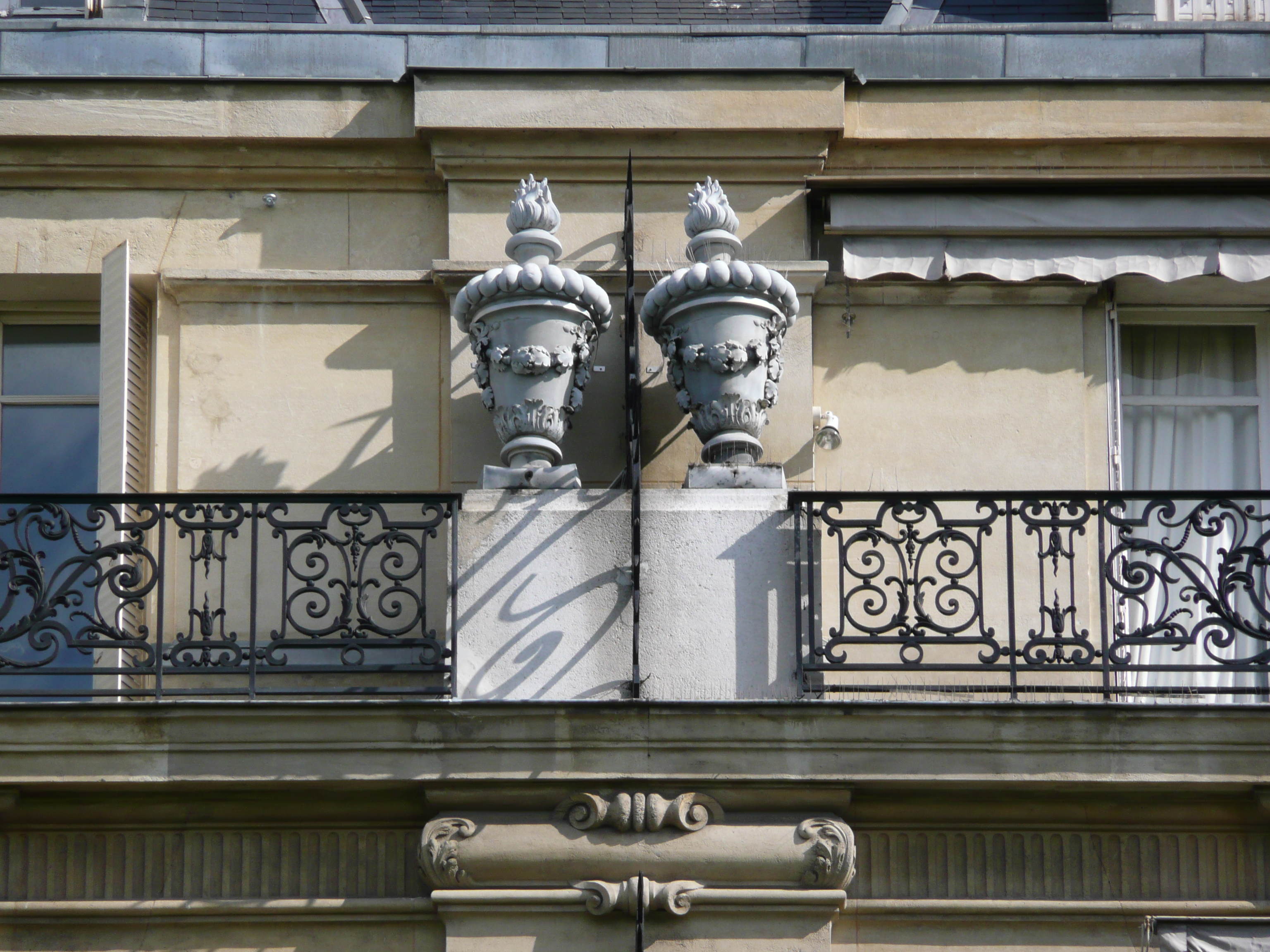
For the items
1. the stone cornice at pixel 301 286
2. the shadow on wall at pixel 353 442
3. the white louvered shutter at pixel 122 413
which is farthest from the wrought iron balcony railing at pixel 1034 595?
the white louvered shutter at pixel 122 413

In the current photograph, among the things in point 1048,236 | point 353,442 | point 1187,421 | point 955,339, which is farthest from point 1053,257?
point 353,442

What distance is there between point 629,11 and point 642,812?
14.8 ft

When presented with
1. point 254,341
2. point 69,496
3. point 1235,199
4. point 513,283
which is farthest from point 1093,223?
point 69,496

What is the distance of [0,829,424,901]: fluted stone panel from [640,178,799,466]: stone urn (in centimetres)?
220

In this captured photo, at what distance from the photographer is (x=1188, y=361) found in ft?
37.2

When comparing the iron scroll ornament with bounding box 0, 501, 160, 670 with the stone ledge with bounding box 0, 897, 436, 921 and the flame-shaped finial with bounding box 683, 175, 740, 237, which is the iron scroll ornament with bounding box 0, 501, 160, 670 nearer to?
the stone ledge with bounding box 0, 897, 436, 921

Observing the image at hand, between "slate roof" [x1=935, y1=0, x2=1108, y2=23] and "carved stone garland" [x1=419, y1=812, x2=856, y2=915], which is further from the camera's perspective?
"slate roof" [x1=935, y1=0, x2=1108, y2=23]

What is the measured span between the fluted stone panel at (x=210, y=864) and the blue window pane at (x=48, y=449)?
84.1 inches

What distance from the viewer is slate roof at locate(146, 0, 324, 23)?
1170 cm

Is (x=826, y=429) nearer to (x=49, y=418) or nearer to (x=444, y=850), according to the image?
(x=444, y=850)

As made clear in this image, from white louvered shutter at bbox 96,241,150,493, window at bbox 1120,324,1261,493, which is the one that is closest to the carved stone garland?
white louvered shutter at bbox 96,241,150,493

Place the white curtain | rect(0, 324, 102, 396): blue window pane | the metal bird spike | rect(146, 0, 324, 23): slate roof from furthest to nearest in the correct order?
rect(146, 0, 324, 23): slate roof → rect(0, 324, 102, 396): blue window pane → the white curtain → the metal bird spike

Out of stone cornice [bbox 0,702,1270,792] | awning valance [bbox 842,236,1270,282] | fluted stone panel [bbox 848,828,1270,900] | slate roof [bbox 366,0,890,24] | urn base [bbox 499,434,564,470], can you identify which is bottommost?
fluted stone panel [bbox 848,828,1270,900]

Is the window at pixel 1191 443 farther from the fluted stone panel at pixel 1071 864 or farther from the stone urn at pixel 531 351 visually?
the stone urn at pixel 531 351
